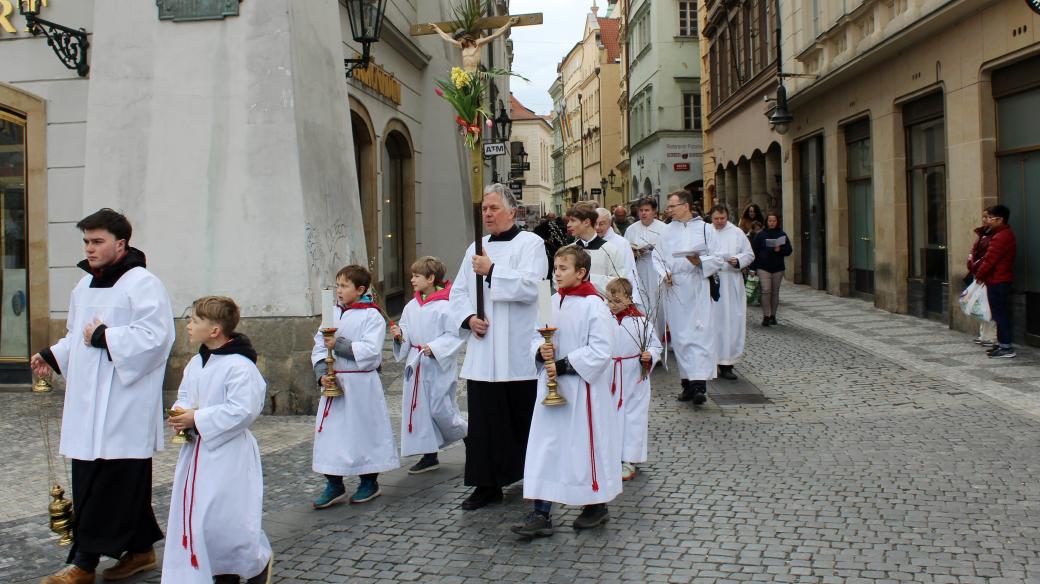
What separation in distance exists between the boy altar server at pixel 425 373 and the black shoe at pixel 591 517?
1.77 metres

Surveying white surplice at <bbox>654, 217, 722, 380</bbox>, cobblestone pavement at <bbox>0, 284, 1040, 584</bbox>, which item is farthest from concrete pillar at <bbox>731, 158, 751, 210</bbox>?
cobblestone pavement at <bbox>0, 284, 1040, 584</bbox>

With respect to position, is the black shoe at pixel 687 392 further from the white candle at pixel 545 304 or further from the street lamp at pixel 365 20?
the street lamp at pixel 365 20

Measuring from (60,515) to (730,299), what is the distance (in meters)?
7.39

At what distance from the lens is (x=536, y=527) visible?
531 centimetres

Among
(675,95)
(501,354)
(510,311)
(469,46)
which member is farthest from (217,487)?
(675,95)

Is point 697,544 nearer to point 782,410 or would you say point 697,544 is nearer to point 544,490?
point 544,490

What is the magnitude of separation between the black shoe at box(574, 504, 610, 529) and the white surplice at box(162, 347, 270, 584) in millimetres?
1804

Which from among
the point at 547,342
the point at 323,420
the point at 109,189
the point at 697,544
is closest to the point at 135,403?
the point at 323,420

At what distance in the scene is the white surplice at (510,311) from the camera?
20.0 feet

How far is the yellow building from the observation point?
39.1ft

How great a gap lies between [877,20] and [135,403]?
574 inches

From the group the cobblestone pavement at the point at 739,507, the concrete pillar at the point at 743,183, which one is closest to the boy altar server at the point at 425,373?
the cobblestone pavement at the point at 739,507

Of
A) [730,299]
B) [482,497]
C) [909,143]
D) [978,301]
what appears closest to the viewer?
[482,497]

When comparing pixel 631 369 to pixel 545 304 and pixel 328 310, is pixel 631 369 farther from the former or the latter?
pixel 328 310
